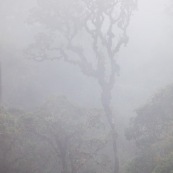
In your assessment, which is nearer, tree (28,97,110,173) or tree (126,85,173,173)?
tree (126,85,173,173)

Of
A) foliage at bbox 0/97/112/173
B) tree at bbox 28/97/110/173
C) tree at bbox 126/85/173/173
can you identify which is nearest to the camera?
tree at bbox 126/85/173/173

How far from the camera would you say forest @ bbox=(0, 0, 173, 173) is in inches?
810

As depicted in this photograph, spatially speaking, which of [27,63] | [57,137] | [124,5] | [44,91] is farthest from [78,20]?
[27,63]

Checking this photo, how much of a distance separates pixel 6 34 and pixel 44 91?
14815 mm

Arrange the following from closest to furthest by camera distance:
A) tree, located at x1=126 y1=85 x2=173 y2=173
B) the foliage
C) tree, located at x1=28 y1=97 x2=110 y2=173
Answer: tree, located at x1=126 y1=85 x2=173 y2=173, the foliage, tree, located at x1=28 y1=97 x2=110 y2=173

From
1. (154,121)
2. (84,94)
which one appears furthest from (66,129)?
(84,94)

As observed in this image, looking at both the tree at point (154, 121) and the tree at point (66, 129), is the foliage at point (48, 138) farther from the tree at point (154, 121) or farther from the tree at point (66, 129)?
the tree at point (154, 121)

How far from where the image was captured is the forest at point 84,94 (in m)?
20.6

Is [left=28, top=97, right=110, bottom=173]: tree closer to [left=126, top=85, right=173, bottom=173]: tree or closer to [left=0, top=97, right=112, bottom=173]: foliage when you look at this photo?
[left=0, top=97, right=112, bottom=173]: foliage

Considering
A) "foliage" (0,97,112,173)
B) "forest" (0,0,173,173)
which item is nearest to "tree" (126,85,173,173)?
"forest" (0,0,173,173)

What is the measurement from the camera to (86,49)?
47.9m

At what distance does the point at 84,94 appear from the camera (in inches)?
1547

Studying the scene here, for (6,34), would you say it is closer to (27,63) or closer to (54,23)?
(27,63)

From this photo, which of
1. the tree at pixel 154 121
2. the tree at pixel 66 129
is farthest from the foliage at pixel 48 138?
the tree at pixel 154 121
